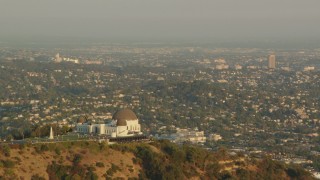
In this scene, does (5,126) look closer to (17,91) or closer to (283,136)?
(283,136)

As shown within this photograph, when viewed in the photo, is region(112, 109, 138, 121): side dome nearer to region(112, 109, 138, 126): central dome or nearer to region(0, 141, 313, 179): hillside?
region(112, 109, 138, 126): central dome

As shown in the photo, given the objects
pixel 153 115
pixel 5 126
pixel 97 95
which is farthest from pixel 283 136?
pixel 97 95

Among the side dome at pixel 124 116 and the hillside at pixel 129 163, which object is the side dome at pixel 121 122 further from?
the hillside at pixel 129 163

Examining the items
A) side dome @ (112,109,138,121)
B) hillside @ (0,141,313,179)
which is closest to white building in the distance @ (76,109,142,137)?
side dome @ (112,109,138,121)

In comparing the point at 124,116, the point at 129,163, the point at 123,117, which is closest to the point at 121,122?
the point at 123,117

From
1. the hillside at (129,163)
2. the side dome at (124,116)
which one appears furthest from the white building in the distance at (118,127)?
the hillside at (129,163)
